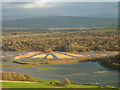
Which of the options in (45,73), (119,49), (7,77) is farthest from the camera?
(119,49)

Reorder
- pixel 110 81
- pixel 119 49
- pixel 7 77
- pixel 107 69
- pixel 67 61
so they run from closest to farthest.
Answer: pixel 7 77 → pixel 110 81 → pixel 107 69 → pixel 67 61 → pixel 119 49

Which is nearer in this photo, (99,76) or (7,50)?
(99,76)

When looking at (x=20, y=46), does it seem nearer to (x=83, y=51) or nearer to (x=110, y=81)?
(x=83, y=51)

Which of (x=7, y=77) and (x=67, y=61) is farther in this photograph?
(x=67, y=61)

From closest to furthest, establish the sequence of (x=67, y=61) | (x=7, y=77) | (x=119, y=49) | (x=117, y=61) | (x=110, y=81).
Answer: (x=7, y=77), (x=110, y=81), (x=117, y=61), (x=67, y=61), (x=119, y=49)

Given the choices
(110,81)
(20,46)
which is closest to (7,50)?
(20,46)

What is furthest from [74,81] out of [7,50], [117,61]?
[7,50]

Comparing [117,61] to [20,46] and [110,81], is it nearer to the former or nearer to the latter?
[110,81]

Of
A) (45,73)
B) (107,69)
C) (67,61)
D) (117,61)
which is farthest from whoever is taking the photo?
(67,61)
